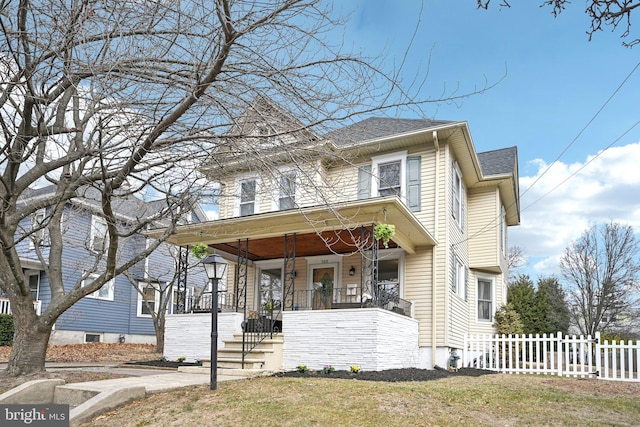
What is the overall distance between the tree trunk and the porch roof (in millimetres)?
3229

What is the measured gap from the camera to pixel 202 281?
28.6m

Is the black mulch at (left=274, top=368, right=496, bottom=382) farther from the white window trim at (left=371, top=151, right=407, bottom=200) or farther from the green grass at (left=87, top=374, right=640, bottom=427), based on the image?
the white window trim at (left=371, top=151, right=407, bottom=200)

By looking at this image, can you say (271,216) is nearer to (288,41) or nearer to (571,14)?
(288,41)

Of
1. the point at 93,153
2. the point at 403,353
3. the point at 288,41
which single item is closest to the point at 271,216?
the point at 403,353

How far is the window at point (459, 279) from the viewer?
15102 mm

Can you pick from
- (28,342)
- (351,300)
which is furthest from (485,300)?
(28,342)

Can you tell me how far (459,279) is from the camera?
16.1 meters

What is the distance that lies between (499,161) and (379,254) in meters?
6.59

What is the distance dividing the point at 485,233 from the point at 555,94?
6.36 m

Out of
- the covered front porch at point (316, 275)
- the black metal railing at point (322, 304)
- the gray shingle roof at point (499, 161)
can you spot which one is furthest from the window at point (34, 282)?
the gray shingle roof at point (499, 161)

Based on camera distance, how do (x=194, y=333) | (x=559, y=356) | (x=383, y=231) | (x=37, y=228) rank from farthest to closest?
(x=559, y=356) < (x=194, y=333) < (x=383, y=231) < (x=37, y=228)

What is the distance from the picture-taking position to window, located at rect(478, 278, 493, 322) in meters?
18.3

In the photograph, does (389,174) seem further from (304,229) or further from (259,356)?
(259,356)

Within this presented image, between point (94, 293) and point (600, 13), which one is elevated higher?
point (600, 13)
